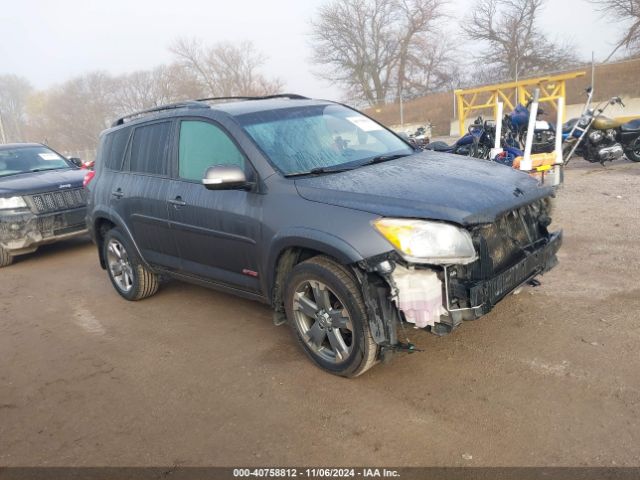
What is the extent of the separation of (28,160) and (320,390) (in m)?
7.75

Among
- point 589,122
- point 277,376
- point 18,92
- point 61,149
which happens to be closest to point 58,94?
point 61,149

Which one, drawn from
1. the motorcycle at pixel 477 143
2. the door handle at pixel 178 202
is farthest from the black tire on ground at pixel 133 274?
the motorcycle at pixel 477 143

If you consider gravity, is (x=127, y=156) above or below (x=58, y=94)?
below

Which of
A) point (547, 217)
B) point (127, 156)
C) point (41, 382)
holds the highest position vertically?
point (127, 156)

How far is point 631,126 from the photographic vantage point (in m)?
11.2

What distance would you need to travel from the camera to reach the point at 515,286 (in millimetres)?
3342

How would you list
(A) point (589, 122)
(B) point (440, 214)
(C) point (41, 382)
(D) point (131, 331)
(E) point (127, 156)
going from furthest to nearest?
(A) point (589, 122), (E) point (127, 156), (D) point (131, 331), (C) point (41, 382), (B) point (440, 214)

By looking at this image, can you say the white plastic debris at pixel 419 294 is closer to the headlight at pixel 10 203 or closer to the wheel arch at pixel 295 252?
the wheel arch at pixel 295 252

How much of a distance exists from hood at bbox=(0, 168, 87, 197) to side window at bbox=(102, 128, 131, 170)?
267cm

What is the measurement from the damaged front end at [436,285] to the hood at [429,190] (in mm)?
111

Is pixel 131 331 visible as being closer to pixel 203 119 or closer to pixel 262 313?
pixel 262 313

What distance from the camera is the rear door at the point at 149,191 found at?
461 cm

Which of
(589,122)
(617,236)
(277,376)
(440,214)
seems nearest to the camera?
(440,214)

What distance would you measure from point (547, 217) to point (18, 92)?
87995 mm
